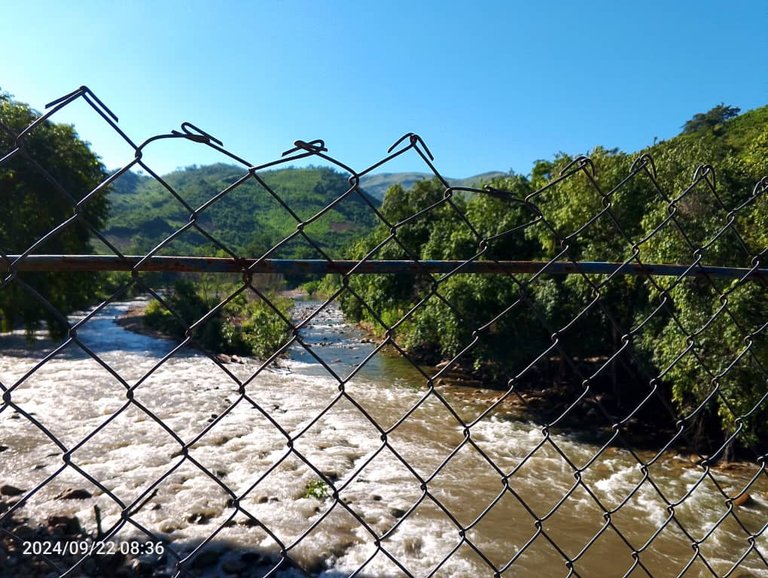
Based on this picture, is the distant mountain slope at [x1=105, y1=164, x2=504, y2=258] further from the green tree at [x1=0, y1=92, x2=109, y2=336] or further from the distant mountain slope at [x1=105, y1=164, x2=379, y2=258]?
the green tree at [x1=0, y1=92, x2=109, y2=336]

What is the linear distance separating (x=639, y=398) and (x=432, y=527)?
617 centimetres

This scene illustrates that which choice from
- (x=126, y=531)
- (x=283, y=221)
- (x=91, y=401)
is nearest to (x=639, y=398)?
(x=126, y=531)

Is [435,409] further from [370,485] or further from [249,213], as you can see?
[249,213]

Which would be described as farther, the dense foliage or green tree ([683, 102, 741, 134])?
green tree ([683, 102, 741, 134])

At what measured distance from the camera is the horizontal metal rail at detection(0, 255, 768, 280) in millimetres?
967

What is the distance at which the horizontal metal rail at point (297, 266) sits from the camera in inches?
38.1

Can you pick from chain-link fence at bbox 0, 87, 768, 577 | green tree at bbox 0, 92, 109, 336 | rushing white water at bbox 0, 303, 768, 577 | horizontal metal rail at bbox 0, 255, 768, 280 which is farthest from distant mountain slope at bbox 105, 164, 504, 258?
horizontal metal rail at bbox 0, 255, 768, 280

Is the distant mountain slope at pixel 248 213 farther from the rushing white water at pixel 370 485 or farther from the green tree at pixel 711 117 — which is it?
the rushing white water at pixel 370 485

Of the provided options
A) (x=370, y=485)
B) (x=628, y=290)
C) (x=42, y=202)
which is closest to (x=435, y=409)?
(x=370, y=485)

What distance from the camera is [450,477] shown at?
6715mm

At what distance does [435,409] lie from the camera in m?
9.84

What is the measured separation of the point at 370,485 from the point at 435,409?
140 inches

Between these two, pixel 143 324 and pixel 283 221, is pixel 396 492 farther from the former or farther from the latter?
pixel 283 221

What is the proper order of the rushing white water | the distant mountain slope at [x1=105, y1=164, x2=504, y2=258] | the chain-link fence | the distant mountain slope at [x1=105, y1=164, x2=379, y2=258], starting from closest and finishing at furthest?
the chain-link fence, the rushing white water, the distant mountain slope at [x1=105, y1=164, x2=504, y2=258], the distant mountain slope at [x1=105, y1=164, x2=379, y2=258]
